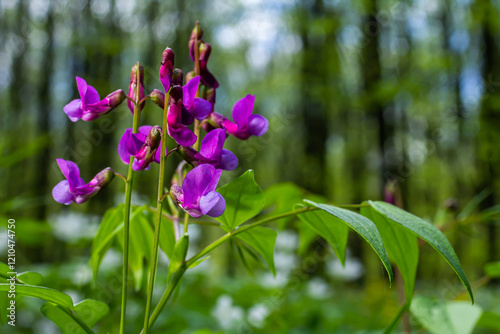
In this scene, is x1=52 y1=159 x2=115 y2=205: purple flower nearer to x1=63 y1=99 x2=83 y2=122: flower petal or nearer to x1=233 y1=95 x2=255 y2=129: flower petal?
x1=63 y1=99 x2=83 y2=122: flower petal

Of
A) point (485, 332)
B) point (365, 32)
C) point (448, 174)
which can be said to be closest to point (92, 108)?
point (485, 332)

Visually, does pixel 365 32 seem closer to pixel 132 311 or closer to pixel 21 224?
pixel 132 311

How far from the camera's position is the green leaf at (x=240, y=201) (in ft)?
2.54

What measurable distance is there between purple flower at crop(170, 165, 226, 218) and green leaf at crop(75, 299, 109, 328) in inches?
9.2

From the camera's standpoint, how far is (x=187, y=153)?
771 mm

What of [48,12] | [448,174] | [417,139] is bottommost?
[448,174]

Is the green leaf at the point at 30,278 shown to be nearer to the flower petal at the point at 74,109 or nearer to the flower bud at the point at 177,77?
the flower petal at the point at 74,109

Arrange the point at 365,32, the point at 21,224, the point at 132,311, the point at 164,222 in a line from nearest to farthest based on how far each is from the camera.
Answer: the point at 164,222 → the point at 21,224 → the point at 132,311 → the point at 365,32

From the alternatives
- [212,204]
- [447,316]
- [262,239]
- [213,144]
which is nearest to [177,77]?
[213,144]

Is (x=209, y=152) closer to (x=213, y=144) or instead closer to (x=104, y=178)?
(x=213, y=144)

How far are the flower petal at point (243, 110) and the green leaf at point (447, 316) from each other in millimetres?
736

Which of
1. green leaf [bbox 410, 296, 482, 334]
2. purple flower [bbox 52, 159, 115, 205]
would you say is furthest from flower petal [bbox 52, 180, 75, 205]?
green leaf [bbox 410, 296, 482, 334]

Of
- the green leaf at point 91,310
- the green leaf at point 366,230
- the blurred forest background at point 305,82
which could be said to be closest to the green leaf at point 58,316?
the green leaf at point 91,310

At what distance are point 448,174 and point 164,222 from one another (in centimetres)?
1411
